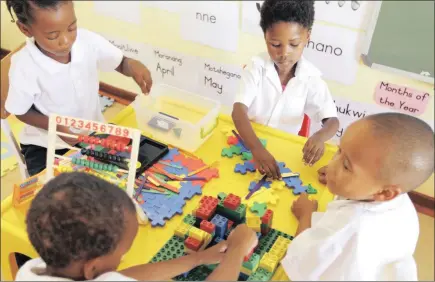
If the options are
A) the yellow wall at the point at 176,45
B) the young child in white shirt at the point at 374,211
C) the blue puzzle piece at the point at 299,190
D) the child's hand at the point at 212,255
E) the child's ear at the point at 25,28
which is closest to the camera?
the young child in white shirt at the point at 374,211

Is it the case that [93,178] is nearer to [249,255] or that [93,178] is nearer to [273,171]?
[249,255]

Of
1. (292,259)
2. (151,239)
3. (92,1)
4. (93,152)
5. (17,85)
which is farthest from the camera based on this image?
(92,1)

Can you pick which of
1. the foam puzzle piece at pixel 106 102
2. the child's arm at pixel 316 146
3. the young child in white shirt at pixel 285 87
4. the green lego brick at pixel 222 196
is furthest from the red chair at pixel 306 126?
the foam puzzle piece at pixel 106 102

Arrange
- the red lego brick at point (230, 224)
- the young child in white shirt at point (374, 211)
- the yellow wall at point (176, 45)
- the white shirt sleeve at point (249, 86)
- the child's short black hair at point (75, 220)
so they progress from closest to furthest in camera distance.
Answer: the child's short black hair at point (75, 220) < the young child in white shirt at point (374, 211) < the red lego brick at point (230, 224) < the white shirt sleeve at point (249, 86) < the yellow wall at point (176, 45)

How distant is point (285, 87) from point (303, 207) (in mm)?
508

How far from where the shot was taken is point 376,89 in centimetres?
175

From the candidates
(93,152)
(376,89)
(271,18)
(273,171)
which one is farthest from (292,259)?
(376,89)

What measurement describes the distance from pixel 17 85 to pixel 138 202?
0.56 metres

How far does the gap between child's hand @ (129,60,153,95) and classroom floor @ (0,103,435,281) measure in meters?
0.98

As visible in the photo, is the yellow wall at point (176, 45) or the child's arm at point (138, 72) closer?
the child's arm at point (138, 72)

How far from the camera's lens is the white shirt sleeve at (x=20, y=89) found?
1285mm

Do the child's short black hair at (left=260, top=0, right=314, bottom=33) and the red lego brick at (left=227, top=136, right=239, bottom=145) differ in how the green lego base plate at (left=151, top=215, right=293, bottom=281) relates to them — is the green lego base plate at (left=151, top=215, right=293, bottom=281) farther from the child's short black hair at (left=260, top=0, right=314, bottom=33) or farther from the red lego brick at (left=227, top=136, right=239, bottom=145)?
the child's short black hair at (left=260, top=0, right=314, bottom=33)

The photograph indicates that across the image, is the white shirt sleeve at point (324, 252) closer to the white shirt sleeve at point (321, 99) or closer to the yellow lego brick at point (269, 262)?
the yellow lego brick at point (269, 262)

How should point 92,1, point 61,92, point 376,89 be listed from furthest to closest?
point 92,1, point 376,89, point 61,92
